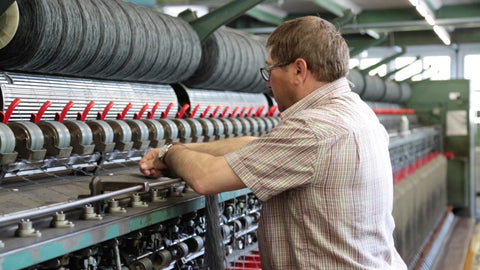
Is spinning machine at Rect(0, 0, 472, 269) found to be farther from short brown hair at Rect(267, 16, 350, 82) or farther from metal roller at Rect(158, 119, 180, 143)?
short brown hair at Rect(267, 16, 350, 82)

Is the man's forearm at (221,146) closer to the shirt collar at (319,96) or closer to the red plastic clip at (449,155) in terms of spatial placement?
the shirt collar at (319,96)

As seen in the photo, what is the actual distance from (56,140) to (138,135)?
0.63m

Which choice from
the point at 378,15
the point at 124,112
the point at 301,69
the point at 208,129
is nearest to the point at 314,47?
the point at 301,69

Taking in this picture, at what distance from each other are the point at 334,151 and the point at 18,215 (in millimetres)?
924

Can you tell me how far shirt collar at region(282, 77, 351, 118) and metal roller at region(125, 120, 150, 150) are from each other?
106 centimetres

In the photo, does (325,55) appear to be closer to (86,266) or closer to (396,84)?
(86,266)

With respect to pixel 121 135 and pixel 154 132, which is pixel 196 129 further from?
pixel 121 135

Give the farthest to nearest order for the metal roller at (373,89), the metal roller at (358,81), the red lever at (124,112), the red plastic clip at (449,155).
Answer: the red plastic clip at (449,155), the metal roller at (373,89), the metal roller at (358,81), the red lever at (124,112)

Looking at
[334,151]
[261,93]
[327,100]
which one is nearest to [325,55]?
[327,100]

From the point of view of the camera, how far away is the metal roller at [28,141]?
2307 mm

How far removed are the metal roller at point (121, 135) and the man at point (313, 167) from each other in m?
0.72

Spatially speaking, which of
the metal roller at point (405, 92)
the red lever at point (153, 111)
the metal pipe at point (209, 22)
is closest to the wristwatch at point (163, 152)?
the red lever at point (153, 111)

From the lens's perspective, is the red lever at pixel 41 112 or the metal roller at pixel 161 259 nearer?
the metal roller at pixel 161 259

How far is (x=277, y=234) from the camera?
2.13 m
